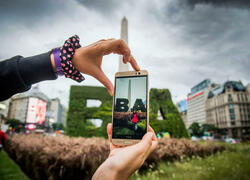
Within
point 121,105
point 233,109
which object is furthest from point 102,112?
point 233,109

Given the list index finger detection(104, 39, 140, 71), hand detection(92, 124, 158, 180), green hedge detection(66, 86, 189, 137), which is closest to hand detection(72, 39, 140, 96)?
index finger detection(104, 39, 140, 71)

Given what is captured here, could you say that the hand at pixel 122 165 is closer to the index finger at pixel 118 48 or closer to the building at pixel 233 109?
the index finger at pixel 118 48

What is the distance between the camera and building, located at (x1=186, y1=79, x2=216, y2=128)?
109m

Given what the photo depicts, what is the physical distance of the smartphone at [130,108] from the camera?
1.47m

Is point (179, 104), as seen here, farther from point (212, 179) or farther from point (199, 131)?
point (212, 179)

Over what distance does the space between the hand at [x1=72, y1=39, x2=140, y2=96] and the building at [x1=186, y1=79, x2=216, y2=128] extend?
118 meters

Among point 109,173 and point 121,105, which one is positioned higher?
point 121,105

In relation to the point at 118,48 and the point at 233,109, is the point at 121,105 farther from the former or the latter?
the point at 233,109

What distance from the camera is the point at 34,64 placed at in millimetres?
1393

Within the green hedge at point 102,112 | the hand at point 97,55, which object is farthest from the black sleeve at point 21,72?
the green hedge at point 102,112

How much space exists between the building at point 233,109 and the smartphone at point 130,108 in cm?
7972

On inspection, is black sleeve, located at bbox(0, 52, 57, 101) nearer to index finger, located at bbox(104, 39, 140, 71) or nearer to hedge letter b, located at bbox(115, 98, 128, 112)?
index finger, located at bbox(104, 39, 140, 71)

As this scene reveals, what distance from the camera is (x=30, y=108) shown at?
74.4m

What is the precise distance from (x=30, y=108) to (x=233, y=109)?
309ft
